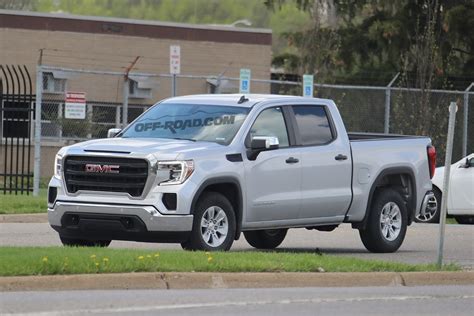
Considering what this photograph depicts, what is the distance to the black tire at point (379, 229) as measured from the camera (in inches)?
659

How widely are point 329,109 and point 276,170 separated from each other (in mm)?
1609

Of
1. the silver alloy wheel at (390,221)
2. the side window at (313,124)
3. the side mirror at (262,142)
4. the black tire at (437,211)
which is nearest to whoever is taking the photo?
the side mirror at (262,142)

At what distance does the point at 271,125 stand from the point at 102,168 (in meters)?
2.40

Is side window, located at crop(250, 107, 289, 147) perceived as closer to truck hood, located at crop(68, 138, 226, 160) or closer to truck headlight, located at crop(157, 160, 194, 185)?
truck hood, located at crop(68, 138, 226, 160)

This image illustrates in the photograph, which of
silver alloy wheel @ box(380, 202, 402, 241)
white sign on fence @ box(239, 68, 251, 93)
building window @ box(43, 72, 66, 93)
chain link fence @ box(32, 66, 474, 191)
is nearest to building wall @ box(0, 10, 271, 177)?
chain link fence @ box(32, 66, 474, 191)

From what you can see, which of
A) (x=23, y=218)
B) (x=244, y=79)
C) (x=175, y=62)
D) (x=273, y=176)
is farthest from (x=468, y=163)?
(x=273, y=176)

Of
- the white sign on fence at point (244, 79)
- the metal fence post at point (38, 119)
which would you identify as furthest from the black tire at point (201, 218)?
the white sign on fence at point (244, 79)

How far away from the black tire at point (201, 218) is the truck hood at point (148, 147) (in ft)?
1.89

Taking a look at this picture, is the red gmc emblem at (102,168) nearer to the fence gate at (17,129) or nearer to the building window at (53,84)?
the fence gate at (17,129)

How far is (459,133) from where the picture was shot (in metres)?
33.5

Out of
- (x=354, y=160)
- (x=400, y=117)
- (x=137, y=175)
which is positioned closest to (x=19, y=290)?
(x=137, y=175)

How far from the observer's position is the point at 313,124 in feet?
53.0

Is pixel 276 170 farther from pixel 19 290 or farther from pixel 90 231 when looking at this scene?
pixel 19 290

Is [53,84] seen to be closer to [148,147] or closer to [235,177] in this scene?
[235,177]
